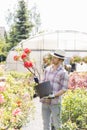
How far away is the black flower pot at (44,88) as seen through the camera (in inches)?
207

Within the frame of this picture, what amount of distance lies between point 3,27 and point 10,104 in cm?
5478

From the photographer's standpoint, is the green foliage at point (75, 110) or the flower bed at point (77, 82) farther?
the flower bed at point (77, 82)

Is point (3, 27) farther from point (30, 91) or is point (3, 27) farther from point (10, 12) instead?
point (30, 91)

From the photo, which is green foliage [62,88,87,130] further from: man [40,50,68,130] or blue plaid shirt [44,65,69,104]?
blue plaid shirt [44,65,69,104]

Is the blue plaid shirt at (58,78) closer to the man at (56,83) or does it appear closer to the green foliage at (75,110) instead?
the man at (56,83)

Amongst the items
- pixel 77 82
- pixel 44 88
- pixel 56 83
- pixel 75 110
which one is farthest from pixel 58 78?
pixel 77 82

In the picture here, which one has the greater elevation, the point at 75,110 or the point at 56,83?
the point at 56,83

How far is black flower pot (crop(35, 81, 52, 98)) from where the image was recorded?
5254 mm

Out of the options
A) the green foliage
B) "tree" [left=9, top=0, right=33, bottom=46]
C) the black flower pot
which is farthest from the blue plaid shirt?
"tree" [left=9, top=0, right=33, bottom=46]

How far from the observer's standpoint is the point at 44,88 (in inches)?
208

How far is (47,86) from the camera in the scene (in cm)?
526

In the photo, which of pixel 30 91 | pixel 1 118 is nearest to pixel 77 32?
pixel 30 91

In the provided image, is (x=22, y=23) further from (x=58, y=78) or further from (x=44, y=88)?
(x=44, y=88)

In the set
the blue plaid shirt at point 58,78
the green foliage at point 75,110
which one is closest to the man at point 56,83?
the blue plaid shirt at point 58,78
